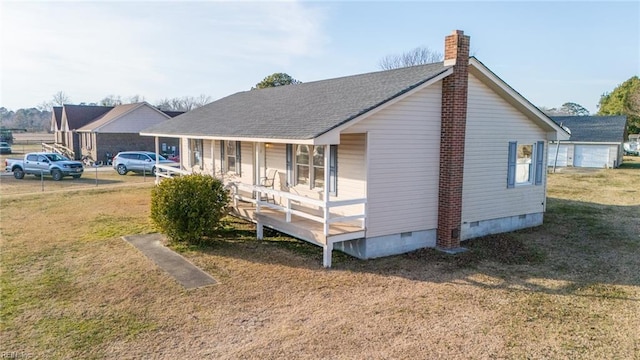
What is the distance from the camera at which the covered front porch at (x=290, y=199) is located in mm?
9930

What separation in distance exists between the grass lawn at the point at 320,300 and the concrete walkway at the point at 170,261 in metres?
0.28

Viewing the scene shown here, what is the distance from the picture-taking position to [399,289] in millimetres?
8695

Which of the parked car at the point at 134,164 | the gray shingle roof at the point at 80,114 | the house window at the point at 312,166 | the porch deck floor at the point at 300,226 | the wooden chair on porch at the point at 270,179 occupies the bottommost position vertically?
the porch deck floor at the point at 300,226

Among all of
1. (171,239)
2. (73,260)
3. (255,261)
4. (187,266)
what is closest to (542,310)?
(255,261)

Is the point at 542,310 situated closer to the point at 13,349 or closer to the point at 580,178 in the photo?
the point at 13,349

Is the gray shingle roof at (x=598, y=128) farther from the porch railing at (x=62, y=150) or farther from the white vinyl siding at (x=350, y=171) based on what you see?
the porch railing at (x=62, y=150)

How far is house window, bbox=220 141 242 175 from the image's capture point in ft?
53.6

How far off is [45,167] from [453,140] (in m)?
26.0

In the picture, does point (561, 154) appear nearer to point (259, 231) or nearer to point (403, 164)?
point (403, 164)

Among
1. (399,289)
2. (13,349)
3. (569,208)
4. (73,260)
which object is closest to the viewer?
(13,349)

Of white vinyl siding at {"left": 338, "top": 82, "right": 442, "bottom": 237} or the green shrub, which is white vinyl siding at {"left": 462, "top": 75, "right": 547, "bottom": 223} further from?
the green shrub

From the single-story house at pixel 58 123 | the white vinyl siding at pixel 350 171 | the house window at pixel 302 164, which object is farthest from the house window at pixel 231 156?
the single-story house at pixel 58 123

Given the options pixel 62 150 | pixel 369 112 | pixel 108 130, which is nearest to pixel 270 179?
pixel 369 112

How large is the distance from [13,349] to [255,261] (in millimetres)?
5037
